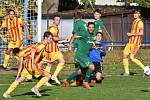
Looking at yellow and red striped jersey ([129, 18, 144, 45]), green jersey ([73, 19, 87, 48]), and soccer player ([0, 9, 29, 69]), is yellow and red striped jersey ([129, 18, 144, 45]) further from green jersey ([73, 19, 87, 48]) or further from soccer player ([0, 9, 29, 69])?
soccer player ([0, 9, 29, 69])

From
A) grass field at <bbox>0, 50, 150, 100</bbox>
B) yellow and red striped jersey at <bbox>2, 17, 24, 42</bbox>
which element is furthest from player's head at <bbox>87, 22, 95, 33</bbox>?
yellow and red striped jersey at <bbox>2, 17, 24, 42</bbox>

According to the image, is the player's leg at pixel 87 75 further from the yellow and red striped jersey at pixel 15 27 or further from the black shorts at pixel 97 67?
the yellow and red striped jersey at pixel 15 27

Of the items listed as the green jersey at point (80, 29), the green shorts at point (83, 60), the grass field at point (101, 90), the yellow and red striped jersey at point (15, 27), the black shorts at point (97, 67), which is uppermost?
the green jersey at point (80, 29)

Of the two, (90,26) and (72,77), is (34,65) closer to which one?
(72,77)

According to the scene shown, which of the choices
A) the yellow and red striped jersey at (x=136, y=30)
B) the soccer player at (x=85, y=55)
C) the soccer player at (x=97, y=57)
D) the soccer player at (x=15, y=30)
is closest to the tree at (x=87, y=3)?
the soccer player at (x=15, y=30)

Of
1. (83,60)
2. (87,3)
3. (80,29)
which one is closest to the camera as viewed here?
(83,60)

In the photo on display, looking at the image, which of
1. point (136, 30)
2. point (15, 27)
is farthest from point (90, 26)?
point (15, 27)

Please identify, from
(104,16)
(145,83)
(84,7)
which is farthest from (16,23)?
(84,7)

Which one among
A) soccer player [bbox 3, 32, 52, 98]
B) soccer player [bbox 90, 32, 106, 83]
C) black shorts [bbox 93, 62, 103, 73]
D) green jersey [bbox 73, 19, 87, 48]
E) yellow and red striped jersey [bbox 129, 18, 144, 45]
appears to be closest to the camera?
soccer player [bbox 3, 32, 52, 98]

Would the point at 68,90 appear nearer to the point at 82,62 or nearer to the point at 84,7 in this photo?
the point at 82,62

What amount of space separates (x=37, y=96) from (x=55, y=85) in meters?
2.64

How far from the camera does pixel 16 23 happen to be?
1975cm

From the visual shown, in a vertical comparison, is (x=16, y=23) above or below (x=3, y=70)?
above

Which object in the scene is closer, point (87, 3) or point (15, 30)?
point (15, 30)
